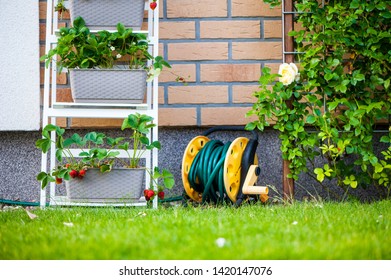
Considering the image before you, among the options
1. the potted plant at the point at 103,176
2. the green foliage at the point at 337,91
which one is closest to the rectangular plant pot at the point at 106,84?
the potted plant at the point at 103,176

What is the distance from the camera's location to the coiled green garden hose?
2.84m

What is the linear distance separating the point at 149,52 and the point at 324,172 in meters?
1.11

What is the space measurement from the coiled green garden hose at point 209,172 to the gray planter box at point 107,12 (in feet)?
2.37

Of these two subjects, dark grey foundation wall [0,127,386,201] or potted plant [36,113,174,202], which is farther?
dark grey foundation wall [0,127,386,201]

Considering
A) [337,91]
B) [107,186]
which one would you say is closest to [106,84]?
[107,186]

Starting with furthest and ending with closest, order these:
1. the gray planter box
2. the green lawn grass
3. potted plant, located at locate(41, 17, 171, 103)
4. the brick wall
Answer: the brick wall, the gray planter box, potted plant, located at locate(41, 17, 171, 103), the green lawn grass

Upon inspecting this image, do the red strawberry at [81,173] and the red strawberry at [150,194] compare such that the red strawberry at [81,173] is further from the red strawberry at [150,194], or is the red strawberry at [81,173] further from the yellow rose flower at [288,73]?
the yellow rose flower at [288,73]

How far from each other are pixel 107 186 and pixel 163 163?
524 millimetres

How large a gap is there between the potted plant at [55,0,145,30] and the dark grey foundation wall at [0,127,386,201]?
0.60 metres

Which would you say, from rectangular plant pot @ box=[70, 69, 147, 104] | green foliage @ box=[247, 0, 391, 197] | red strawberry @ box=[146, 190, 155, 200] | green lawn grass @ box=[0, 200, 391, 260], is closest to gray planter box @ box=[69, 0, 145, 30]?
rectangular plant pot @ box=[70, 69, 147, 104]

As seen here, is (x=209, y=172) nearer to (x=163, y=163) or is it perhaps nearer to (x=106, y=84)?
(x=163, y=163)

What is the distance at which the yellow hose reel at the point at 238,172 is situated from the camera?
2.83 meters

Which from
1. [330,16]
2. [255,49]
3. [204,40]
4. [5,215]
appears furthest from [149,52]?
[5,215]

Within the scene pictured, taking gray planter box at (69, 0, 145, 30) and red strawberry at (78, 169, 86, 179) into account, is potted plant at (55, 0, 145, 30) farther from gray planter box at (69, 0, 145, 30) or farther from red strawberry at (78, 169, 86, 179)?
red strawberry at (78, 169, 86, 179)
